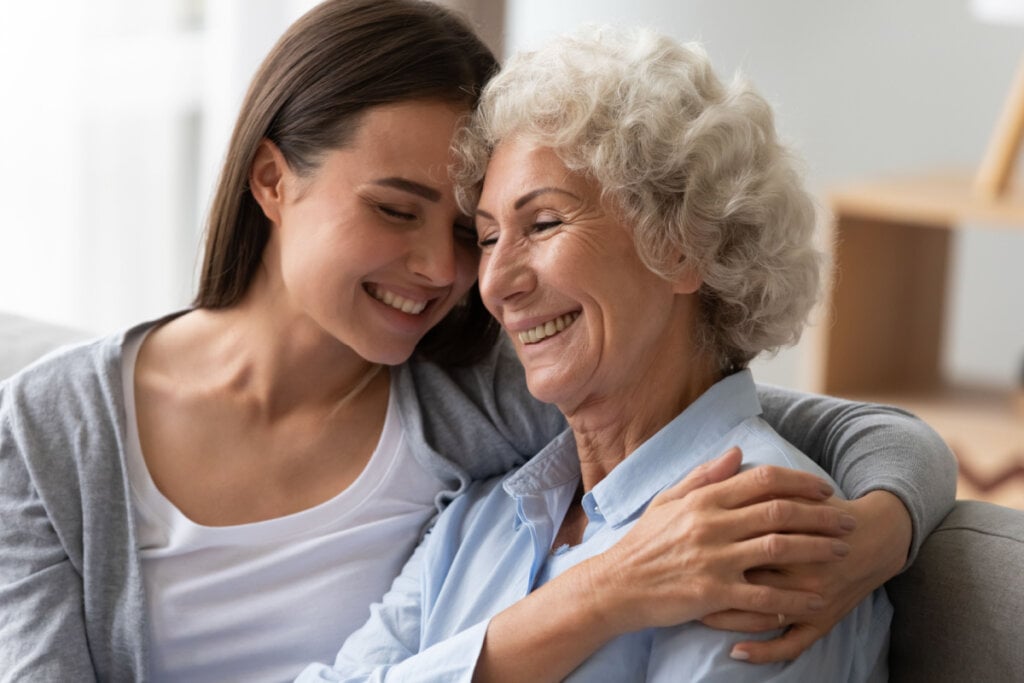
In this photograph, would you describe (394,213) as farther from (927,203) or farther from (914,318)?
(914,318)

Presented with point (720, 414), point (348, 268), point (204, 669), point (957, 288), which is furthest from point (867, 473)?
point (957, 288)

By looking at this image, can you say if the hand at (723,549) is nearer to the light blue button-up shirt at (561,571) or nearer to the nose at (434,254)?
the light blue button-up shirt at (561,571)

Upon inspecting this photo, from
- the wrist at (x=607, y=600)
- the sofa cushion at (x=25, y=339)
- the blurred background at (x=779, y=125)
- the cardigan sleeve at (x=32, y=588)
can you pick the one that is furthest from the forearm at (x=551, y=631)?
the blurred background at (x=779, y=125)

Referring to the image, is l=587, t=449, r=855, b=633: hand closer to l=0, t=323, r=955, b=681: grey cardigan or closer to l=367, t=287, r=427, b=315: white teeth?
l=0, t=323, r=955, b=681: grey cardigan

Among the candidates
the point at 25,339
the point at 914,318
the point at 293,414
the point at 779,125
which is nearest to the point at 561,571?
the point at 293,414

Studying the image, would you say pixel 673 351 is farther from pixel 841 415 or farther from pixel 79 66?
pixel 79 66

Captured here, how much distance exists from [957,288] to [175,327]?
2.84m

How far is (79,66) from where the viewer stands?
10.5 ft

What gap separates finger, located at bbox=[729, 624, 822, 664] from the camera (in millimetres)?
1316

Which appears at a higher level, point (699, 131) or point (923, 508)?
point (699, 131)

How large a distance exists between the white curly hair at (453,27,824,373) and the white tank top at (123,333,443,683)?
51 centimetres

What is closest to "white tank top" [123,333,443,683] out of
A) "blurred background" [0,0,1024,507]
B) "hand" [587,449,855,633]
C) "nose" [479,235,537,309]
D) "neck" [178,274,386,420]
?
"neck" [178,274,386,420]

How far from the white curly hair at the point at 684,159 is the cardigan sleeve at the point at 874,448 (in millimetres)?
163

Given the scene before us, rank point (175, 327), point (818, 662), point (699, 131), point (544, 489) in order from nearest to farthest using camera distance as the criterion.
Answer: point (818, 662) < point (699, 131) < point (544, 489) < point (175, 327)
